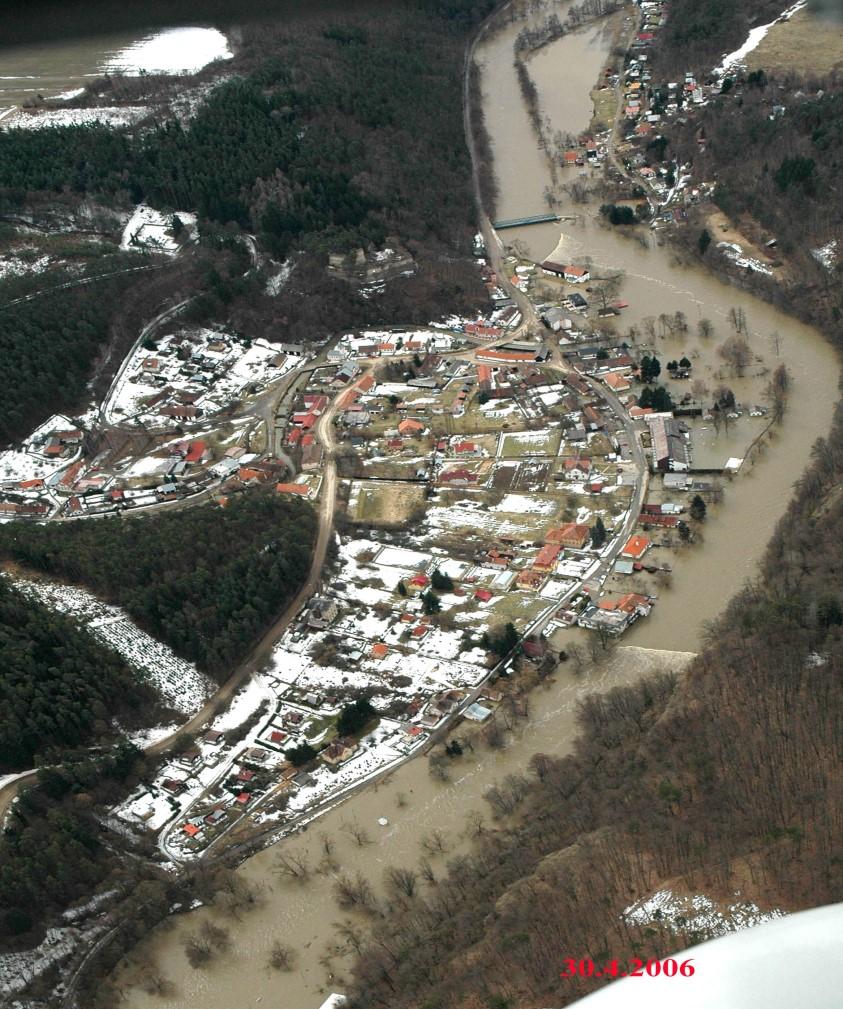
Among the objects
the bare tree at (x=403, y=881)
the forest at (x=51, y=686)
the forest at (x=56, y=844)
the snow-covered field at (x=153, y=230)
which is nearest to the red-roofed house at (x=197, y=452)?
the forest at (x=51, y=686)

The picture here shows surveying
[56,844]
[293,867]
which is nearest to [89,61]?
[56,844]

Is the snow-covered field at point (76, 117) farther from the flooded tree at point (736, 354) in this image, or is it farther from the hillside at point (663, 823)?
the hillside at point (663, 823)

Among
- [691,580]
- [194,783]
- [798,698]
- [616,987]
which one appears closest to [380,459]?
[691,580]

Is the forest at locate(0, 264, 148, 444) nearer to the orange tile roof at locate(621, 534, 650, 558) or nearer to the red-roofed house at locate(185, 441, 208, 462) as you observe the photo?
the red-roofed house at locate(185, 441, 208, 462)

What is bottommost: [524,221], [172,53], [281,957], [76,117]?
[281,957]

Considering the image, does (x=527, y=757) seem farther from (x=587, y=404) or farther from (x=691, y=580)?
(x=587, y=404)

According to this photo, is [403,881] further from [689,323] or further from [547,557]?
[689,323]

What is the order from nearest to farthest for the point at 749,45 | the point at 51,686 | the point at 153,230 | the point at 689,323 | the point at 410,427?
the point at 51,686 → the point at 410,427 → the point at 689,323 → the point at 153,230 → the point at 749,45
